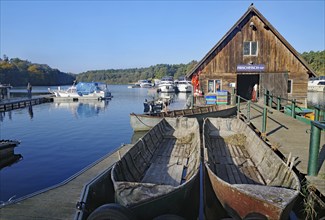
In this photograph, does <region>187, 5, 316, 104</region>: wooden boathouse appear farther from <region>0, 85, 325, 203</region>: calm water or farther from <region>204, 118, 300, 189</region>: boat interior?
<region>204, 118, 300, 189</region>: boat interior

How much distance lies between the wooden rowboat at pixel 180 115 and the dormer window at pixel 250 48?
19.7 ft

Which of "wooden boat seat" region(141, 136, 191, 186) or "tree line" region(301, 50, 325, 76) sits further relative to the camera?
"tree line" region(301, 50, 325, 76)

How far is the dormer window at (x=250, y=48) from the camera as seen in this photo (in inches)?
929

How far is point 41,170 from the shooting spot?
12359 mm

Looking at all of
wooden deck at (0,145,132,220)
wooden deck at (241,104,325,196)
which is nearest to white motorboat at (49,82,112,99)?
wooden deck at (241,104,325,196)

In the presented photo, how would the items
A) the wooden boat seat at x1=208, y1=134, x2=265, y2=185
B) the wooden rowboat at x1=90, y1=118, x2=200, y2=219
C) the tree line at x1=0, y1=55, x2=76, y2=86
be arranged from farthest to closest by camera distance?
1. the tree line at x1=0, y1=55, x2=76, y2=86
2. the wooden boat seat at x1=208, y1=134, x2=265, y2=185
3. the wooden rowboat at x1=90, y1=118, x2=200, y2=219

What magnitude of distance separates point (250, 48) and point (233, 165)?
17885 mm

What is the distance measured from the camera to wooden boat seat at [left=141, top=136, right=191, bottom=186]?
750 cm

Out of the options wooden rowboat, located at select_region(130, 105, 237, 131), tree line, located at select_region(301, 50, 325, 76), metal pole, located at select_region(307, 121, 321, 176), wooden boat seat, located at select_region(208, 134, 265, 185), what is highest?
tree line, located at select_region(301, 50, 325, 76)

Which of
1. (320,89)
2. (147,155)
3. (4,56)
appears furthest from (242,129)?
(4,56)

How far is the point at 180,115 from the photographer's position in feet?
64.2

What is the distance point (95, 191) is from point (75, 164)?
857cm

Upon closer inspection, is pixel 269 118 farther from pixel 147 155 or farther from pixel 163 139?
pixel 147 155

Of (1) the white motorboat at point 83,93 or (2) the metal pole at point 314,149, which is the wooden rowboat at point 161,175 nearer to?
(2) the metal pole at point 314,149
